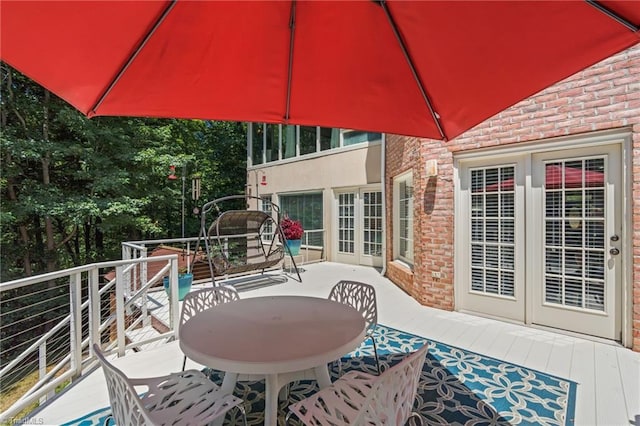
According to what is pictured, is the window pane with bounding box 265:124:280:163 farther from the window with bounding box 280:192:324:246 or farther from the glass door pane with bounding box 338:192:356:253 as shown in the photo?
the glass door pane with bounding box 338:192:356:253

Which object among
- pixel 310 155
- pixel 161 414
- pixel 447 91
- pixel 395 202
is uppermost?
pixel 310 155

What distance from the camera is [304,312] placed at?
6.81 ft

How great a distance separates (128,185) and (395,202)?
26.5ft

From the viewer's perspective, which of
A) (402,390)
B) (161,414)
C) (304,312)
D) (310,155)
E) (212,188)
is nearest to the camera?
(402,390)

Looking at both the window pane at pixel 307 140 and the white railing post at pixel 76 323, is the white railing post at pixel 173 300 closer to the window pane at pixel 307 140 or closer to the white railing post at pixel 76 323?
the white railing post at pixel 76 323

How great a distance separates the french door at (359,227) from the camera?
7074 mm

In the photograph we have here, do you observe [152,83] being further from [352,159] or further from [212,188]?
[212,188]

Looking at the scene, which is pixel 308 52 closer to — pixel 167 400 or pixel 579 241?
pixel 167 400

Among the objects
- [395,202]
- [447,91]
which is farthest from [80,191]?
[447,91]

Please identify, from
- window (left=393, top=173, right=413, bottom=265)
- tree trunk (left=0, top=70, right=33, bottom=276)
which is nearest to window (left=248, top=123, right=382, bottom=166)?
window (left=393, top=173, right=413, bottom=265)

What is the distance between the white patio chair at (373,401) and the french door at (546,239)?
2.89 meters

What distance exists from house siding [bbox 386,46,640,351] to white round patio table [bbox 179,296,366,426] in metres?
2.52

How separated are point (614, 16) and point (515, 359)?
108 inches

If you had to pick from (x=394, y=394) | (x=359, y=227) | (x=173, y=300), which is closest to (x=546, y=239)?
(x=394, y=394)
